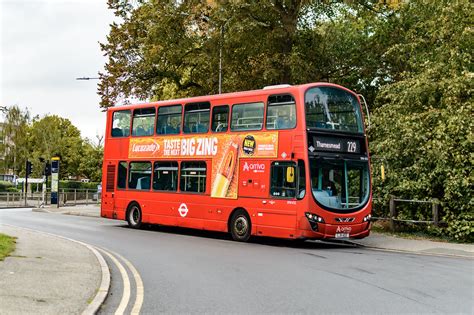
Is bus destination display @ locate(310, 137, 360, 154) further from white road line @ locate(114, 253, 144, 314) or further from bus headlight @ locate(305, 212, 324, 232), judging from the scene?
white road line @ locate(114, 253, 144, 314)

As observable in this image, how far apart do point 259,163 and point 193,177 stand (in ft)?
10.4

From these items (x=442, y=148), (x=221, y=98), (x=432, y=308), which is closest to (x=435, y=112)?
(x=442, y=148)

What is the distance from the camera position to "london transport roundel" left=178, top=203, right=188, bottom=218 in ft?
61.7

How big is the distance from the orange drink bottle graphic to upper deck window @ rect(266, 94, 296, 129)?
1610 mm

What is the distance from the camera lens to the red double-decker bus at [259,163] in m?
15.2

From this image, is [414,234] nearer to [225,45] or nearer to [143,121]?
[143,121]

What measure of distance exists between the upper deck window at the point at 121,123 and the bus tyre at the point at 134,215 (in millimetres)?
2779

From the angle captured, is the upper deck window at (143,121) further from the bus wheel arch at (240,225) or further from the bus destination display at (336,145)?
the bus destination display at (336,145)

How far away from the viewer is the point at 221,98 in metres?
17.8

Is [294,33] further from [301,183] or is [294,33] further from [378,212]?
[301,183]

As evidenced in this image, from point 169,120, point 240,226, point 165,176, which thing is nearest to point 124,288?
point 240,226

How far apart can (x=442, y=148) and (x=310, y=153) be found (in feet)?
16.9

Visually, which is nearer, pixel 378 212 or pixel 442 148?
pixel 442 148

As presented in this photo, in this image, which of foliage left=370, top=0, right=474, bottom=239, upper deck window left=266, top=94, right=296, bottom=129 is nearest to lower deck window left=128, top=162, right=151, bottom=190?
upper deck window left=266, top=94, right=296, bottom=129
